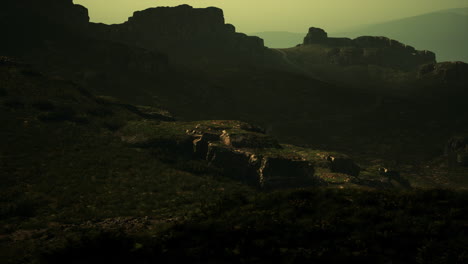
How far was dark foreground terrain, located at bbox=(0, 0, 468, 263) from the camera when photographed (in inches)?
1151

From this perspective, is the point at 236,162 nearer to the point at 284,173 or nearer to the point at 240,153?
the point at 240,153

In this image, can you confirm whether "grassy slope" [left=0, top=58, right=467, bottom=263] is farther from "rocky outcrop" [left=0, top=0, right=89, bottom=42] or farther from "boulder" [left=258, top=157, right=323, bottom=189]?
"rocky outcrop" [left=0, top=0, right=89, bottom=42]

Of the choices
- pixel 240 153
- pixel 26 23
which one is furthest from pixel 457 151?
pixel 26 23

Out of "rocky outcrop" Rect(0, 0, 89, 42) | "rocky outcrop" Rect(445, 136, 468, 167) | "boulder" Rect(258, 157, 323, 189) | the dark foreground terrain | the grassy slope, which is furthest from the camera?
"rocky outcrop" Rect(0, 0, 89, 42)

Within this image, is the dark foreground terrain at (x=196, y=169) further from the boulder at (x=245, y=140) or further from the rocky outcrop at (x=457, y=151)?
the rocky outcrop at (x=457, y=151)

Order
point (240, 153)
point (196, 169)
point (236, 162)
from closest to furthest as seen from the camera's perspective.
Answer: point (196, 169), point (236, 162), point (240, 153)

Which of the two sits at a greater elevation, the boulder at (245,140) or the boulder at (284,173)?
the boulder at (245,140)

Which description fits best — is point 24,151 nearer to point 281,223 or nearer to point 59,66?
point 281,223

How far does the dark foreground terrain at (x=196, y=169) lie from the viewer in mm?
29234

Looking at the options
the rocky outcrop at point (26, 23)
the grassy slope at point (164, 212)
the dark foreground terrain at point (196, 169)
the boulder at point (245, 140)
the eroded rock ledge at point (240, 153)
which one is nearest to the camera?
the grassy slope at point (164, 212)

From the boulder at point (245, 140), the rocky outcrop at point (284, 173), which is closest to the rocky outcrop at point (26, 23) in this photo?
the boulder at point (245, 140)

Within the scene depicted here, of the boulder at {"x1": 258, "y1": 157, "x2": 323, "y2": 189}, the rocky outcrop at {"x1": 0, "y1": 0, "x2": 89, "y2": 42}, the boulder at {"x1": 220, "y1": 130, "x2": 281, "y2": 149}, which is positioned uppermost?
the rocky outcrop at {"x1": 0, "y1": 0, "x2": 89, "y2": 42}

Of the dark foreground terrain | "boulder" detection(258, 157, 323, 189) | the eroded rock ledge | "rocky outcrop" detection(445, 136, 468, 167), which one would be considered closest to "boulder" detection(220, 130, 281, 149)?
the eroded rock ledge

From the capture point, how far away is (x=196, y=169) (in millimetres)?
84188
